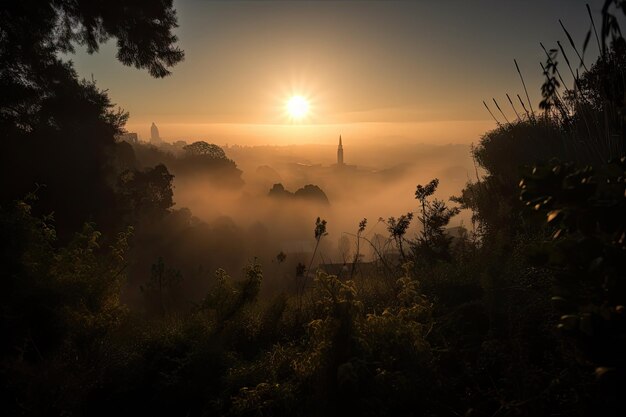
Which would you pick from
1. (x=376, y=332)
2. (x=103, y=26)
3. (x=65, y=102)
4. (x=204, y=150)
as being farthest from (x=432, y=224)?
(x=204, y=150)

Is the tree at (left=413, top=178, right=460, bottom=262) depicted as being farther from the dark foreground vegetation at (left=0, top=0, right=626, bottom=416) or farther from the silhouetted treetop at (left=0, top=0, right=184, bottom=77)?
the silhouetted treetop at (left=0, top=0, right=184, bottom=77)

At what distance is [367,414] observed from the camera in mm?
2740

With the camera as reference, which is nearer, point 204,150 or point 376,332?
point 376,332

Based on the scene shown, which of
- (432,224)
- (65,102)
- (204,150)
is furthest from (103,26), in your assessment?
(204,150)

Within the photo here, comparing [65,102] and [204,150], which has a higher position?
[204,150]

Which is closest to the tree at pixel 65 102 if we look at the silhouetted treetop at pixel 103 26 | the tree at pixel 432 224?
the silhouetted treetop at pixel 103 26

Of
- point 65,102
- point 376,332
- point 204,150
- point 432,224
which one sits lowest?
point 376,332

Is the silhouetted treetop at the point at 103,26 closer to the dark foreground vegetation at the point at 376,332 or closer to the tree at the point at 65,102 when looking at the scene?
the tree at the point at 65,102

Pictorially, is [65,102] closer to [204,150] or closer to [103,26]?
[103,26]

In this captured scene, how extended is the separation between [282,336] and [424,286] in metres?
2.05

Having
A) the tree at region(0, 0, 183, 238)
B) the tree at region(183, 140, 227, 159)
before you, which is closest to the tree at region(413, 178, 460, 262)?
the tree at region(0, 0, 183, 238)

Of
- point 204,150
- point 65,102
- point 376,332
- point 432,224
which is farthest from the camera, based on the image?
point 204,150

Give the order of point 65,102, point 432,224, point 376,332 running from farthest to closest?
1. point 65,102
2. point 432,224
3. point 376,332

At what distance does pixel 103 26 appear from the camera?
857 centimetres
